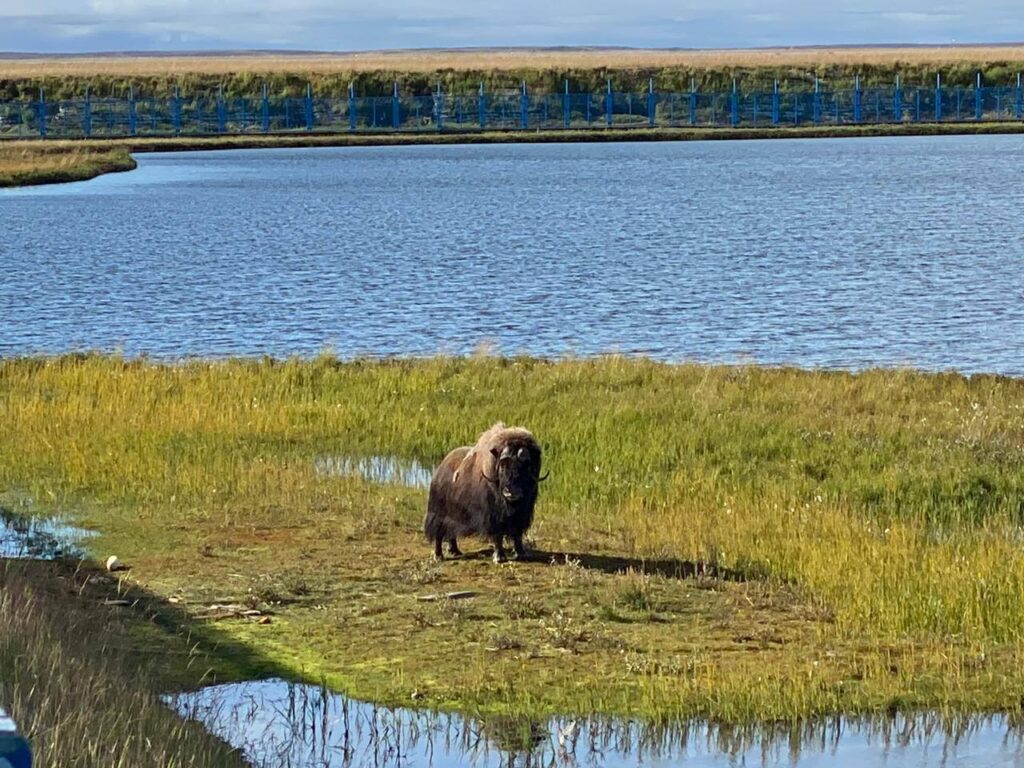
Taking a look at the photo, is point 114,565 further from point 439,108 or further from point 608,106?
point 439,108

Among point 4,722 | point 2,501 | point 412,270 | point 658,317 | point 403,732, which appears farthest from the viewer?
point 412,270

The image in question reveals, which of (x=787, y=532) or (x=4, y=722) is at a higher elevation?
(x=4, y=722)

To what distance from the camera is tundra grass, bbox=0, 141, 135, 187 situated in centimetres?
7500

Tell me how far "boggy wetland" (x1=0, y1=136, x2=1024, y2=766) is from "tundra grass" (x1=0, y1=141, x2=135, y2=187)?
3987 cm

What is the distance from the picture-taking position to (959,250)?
44250mm

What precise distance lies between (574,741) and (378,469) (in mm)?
7828

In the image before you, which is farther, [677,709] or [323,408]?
[323,408]

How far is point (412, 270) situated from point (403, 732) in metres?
32.8

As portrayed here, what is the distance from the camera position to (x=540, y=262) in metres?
43.8

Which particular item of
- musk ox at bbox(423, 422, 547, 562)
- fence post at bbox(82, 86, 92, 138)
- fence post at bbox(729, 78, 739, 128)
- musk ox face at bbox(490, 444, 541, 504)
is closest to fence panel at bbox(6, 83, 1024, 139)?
fence post at bbox(729, 78, 739, 128)

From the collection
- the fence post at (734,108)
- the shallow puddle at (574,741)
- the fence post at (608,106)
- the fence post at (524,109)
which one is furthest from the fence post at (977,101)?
the shallow puddle at (574,741)

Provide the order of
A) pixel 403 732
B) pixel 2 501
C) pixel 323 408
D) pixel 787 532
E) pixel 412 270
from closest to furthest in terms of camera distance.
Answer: pixel 403 732, pixel 787 532, pixel 2 501, pixel 323 408, pixel 412 270

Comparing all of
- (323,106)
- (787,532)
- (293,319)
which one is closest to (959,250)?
(293,319)

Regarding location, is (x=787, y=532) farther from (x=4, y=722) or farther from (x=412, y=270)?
(x=412, y=270)
